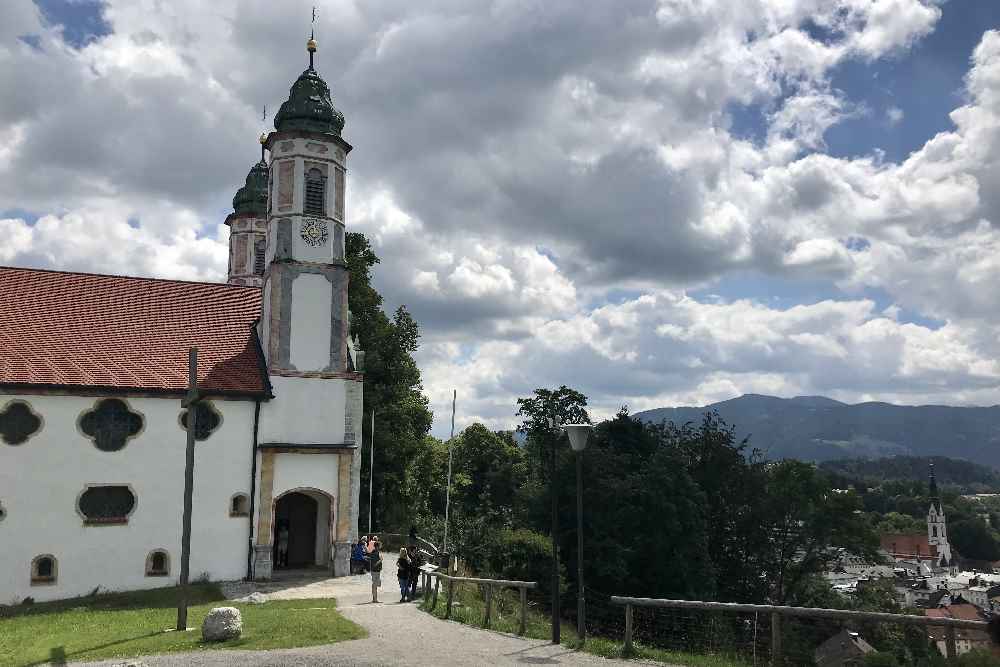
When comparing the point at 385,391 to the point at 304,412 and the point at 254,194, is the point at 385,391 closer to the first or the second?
the point at 304,412

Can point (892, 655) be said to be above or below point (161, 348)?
below

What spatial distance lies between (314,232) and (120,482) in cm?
1048

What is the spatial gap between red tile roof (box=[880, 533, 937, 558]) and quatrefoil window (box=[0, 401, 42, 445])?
15475 cm

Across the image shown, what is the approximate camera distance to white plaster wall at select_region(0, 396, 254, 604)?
2319 centimetres

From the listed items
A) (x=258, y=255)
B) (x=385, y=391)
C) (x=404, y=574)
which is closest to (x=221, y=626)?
(x=404, y=574)

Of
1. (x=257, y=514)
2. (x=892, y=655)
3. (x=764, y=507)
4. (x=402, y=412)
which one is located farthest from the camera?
(x=764, y=507)

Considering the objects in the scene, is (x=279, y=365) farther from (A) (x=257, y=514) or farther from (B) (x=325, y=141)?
(B) (x=325, y=141)

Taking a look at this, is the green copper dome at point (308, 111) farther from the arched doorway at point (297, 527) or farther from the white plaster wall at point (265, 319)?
the arched doorway at point (297, 527)

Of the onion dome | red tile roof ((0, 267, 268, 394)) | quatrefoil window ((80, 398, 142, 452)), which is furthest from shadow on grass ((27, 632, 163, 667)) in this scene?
the onion dome

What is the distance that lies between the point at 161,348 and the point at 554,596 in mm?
18044

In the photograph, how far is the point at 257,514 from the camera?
84.2 feet

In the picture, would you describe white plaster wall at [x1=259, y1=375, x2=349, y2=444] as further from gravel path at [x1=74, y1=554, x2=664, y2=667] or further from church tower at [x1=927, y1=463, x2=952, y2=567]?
church tower at [x1=927, y1=463, x2=952, y2=567]

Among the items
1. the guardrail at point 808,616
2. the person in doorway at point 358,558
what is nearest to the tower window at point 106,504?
the person in doorway at point 358,558

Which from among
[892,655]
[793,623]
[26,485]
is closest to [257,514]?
[26,485]
